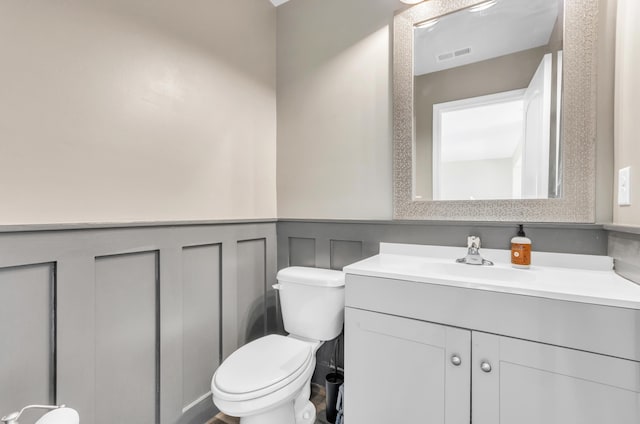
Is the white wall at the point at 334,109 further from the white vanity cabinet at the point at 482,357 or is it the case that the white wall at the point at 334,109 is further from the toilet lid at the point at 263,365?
the toilet lid at the point at 263,365

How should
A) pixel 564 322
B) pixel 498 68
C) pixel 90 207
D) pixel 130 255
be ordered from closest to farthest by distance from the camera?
pixel 564 322 → pixel 90 207 → pixel 130 255 → pixel 498 68

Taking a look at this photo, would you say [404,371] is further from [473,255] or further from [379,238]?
[379,238]

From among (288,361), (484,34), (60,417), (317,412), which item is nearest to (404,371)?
(288,361)

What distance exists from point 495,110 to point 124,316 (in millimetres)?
1797

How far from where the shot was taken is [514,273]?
44.8 inches

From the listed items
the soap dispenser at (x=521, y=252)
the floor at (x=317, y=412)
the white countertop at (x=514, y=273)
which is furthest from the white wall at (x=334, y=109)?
the floor at (x=317, y=412)

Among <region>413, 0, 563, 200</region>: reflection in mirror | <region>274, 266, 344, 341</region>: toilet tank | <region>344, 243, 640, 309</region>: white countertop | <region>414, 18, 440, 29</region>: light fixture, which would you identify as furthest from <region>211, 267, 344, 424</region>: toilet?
<region>414, 18, 440, 29</region>: light fixture

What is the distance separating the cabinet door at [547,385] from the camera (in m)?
0.77

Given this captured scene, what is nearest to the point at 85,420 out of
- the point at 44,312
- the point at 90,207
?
the point at 44,312

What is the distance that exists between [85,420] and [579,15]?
7.82ft

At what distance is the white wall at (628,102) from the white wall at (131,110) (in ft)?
5.31

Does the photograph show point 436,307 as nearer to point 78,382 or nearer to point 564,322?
point 564,322

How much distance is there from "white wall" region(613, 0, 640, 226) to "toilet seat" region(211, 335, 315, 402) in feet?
4.23

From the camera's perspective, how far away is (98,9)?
3.50 feet
